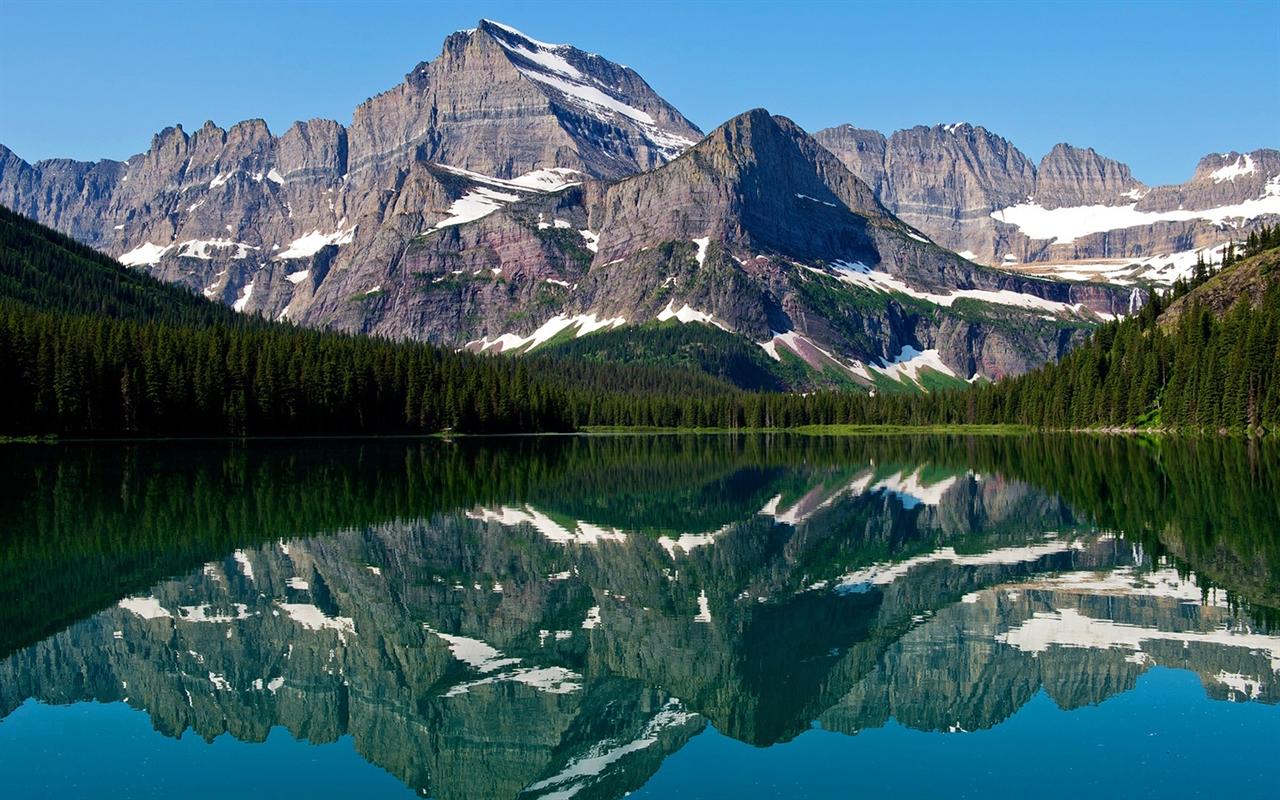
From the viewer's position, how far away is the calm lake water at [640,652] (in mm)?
16469

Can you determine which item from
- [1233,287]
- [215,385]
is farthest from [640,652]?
[1233,287]

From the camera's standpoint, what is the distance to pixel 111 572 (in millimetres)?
31562

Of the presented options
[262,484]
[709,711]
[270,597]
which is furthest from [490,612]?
[262,484]

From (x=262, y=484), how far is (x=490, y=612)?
39166 millimetres

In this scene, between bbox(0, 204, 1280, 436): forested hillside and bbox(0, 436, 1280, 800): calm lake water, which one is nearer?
bbox(0, 436, 1280, 800): calm lake water

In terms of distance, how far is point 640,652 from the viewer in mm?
23250

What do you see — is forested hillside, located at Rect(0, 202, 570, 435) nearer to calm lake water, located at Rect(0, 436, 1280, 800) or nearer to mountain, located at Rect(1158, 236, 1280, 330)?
calm lake water, located at Rect(0, 436, 1280, 800)

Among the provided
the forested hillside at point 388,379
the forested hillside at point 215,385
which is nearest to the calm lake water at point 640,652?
the forested hillside at point 388,379

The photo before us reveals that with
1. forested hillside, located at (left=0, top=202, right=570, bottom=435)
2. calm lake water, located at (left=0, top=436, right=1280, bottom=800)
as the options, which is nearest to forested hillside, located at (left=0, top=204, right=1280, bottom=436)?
forested hillside, located at (left=0, top=202, right=570, bottom=435)

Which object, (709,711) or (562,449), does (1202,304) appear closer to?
(562,449)

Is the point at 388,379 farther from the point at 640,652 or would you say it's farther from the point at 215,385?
the point at 640,652

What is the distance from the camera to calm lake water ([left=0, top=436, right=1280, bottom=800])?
16.5 m

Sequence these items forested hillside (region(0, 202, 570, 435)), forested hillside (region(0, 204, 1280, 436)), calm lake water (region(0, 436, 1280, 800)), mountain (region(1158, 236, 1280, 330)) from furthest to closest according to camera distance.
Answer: mountain (region(1158, 236, 1280, 330))
forested hillside (region(0, 202, 570, 435))
forested hillside (region(0, 204, 1280, 436))
calm lake water (region(0, 436, 1280, 800))

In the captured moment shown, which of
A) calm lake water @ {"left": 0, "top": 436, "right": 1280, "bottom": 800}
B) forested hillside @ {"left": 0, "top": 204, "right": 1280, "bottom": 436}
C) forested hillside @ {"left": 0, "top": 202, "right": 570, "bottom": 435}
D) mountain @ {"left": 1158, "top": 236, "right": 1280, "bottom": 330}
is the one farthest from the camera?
mountain @ {"left": 1158, "top": 236, "right": 1280, "bottom": 330}
